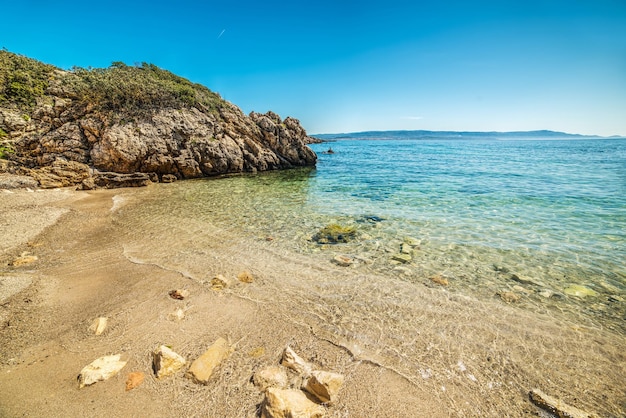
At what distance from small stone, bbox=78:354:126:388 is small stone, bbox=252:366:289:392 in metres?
1.87

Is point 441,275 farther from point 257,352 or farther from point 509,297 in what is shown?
point 257,352

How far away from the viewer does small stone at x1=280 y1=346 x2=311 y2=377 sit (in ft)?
11.3

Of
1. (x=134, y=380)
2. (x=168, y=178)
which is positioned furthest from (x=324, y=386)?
(x=168, y=178)

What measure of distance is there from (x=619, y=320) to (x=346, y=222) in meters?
7.32

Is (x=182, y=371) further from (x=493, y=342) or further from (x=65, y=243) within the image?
(x=65, y=243)

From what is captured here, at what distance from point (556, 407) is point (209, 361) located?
14.6 ft

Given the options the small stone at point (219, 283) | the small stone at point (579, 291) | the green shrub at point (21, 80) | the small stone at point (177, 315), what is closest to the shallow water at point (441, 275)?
the small stone at point (579, 291)

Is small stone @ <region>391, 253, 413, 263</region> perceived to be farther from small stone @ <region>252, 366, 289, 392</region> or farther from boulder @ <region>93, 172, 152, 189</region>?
boulder @ <region>93, 172, 152, 189</region>

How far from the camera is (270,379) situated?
326 cm

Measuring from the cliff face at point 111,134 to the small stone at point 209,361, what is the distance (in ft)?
60.3

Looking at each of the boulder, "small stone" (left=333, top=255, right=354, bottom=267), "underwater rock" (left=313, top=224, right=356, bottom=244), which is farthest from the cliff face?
"small stone" (left=333, top=255, right=354, bottom=267)

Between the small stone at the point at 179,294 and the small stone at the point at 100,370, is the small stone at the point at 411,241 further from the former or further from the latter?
the small stone at the point at 100,370

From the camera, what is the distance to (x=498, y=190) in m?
16.2

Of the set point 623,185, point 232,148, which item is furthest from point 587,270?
point 232,148
